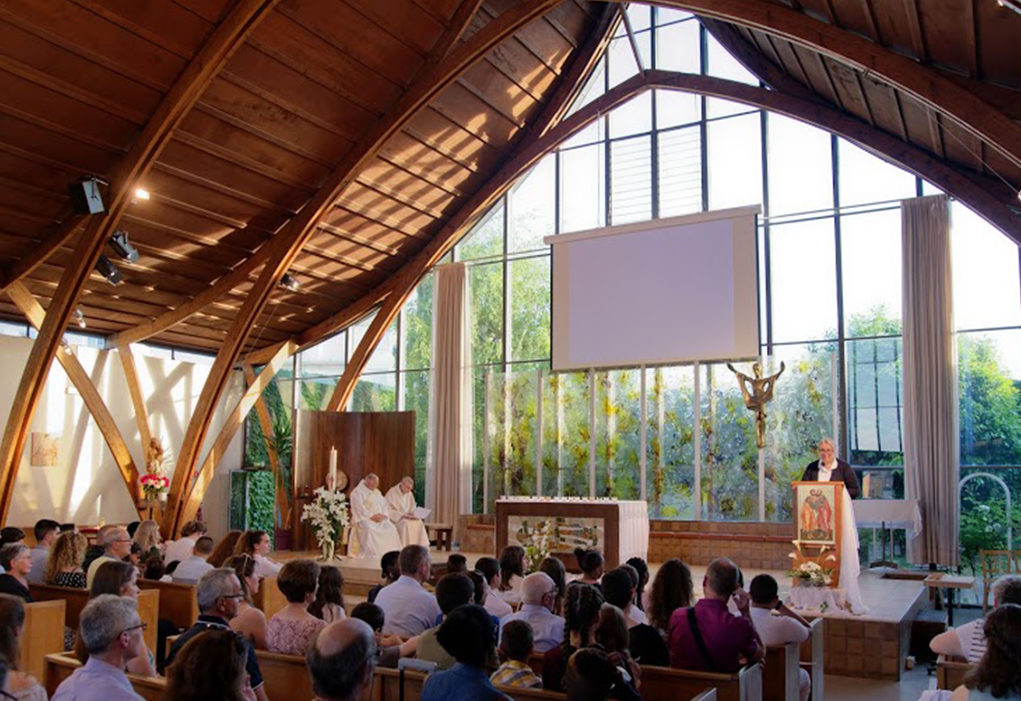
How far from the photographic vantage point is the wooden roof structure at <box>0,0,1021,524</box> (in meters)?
8.05

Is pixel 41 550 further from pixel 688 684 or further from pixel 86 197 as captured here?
pixel 688 684

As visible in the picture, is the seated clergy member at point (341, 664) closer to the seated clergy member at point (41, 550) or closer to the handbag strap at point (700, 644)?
the handbag strap at point (700, 644)

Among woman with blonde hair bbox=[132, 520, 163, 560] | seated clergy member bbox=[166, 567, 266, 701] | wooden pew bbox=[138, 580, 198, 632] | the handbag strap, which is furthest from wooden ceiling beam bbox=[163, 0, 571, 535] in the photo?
seated clergy member bbox=[166, 567, 266, 701]

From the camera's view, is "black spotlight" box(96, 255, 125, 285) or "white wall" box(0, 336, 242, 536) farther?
"white wall" box(0, 336, 242, 536)

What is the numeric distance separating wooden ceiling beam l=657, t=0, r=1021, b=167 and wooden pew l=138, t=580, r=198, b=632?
627 centimetres

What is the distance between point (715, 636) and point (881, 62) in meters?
5.63

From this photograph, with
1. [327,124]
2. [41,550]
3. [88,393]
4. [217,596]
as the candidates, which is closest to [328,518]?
[88,393]

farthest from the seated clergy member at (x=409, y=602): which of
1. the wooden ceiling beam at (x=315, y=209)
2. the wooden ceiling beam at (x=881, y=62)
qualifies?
the wooden ceiling beam at (x=315, y=209)

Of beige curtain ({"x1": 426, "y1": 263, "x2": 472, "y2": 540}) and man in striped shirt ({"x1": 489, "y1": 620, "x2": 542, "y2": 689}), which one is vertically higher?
beige curtain ({"x1": 426, "y1": 263, "x2": 472, "y2": 540})

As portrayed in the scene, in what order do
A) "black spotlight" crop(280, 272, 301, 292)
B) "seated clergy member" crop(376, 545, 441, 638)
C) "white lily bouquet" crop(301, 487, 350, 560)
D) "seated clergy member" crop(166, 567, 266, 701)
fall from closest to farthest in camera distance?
"seated clergy member" crop(166, 567, 266, 701) < "seated clergy member" crop(376, 545, 441, 638) < "white lily bouquet" crop(301, 487, 350, 560) < "black spotlight" crop(280, 272, 301, 292)

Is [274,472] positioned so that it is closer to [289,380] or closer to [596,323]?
[289,380]

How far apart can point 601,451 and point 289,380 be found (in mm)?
6172

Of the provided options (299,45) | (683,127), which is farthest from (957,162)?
(299,45)

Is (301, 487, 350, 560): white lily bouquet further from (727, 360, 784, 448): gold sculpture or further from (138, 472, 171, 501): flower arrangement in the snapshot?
(727, 360, 784, 448): gold sculpture
